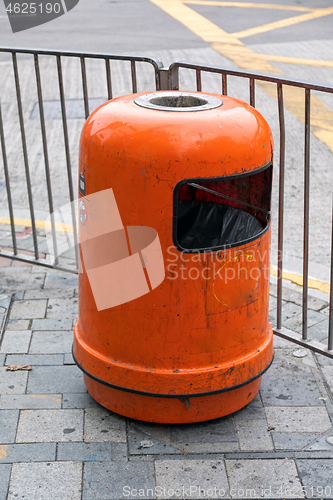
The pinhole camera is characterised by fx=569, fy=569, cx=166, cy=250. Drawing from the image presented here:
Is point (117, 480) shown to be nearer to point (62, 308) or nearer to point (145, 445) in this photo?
point (145, 445)

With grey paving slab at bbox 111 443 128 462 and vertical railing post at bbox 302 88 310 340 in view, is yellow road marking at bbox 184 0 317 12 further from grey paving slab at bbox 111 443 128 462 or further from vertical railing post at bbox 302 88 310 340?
grey paving slab at bbox 111 443 128 462

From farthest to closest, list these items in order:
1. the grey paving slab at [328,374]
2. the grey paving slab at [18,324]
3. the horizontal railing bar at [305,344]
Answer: the grey paving slab at [18,324] → the horizontal railing bar at [305,344] → the grey paving slab at [328,374]

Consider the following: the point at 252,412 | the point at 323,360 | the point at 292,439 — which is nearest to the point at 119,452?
the point at 252,412

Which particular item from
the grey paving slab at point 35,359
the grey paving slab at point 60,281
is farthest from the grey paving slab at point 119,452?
the grey paving slab at point 60,281

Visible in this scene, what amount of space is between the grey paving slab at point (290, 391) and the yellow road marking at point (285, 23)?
12.6m

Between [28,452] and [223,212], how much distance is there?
1.53 m

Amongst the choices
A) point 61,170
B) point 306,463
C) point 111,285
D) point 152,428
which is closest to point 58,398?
point 152,428

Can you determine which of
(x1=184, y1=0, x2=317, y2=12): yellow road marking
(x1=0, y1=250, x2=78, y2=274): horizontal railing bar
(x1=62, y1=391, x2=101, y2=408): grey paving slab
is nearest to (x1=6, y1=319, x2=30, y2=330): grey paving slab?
(x1=0, y1=250, x2=78, y2=274): horizontal railing bar

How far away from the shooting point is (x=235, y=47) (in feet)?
42.3

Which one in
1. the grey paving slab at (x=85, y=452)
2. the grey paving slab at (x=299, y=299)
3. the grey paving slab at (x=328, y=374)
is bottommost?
the grey paving slab at (x=299, y=299)

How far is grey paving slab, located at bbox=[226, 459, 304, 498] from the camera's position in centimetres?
239

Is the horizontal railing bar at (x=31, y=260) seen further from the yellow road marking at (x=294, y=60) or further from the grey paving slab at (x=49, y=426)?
the yellow road marking at (x=294, y=60)

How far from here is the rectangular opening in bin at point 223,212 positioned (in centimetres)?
288

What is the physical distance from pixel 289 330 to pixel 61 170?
389cm
